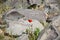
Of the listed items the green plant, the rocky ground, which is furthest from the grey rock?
the green plant

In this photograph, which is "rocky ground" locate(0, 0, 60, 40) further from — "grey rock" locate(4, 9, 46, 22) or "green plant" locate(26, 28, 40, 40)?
"green plant" locate(26, 28, 40, 40)

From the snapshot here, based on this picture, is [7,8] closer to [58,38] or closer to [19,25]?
[19,25]

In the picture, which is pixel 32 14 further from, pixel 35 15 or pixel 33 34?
pixel 33 34

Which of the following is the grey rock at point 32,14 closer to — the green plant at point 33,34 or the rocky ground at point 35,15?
the rocky ground at point 35,15

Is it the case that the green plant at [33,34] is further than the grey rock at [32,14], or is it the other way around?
the grey rock at [32,14]

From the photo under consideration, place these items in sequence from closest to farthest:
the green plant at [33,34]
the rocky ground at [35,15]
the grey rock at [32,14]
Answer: the rocky ground at [35,15] < the green plant at [33,34] < the grey rock at [32,14]

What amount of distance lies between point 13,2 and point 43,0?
110 centimetres

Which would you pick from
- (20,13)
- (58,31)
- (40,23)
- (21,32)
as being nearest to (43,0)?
(20,13)

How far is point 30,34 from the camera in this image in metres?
6.26

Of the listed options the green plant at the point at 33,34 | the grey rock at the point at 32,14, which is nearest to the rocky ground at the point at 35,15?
the grey rock at the point at 32,14

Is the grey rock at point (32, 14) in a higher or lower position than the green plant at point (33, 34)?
lower

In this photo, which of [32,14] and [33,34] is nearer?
[33,34]

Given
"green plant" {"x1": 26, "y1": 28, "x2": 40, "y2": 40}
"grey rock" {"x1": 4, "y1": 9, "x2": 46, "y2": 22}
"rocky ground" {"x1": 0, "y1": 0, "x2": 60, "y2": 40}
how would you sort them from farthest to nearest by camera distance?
"grey rock" {"x1": 4, "y1": 9, "x2": 46, "y2": 22} < "green plant" {"x1": 26, "y1": 28, "x2": 40, "y2": 40} < "rocky ground" {"x1": 0, "y1": 0, "x2": 60, "y2": 40}

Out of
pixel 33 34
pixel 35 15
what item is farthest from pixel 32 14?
pixel 33 34
